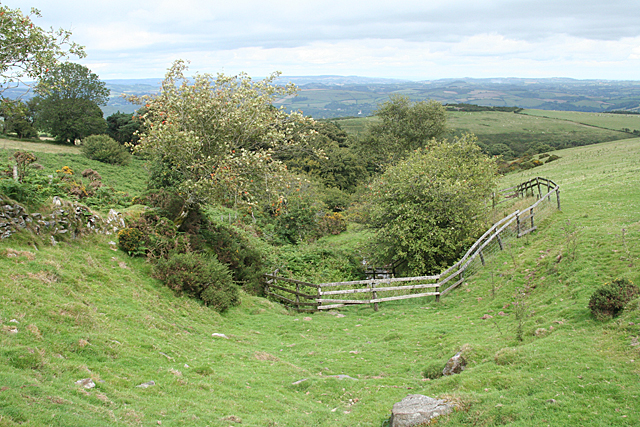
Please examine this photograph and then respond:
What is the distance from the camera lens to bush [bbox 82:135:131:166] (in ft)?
155

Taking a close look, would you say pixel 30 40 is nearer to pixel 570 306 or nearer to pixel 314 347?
pixel 314 347

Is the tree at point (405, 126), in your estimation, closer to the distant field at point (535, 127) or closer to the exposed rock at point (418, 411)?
the exposed rock at point (418, 411)

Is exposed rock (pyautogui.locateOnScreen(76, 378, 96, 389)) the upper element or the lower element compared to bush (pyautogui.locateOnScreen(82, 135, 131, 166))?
lower

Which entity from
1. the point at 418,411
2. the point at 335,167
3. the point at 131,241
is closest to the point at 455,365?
the point at 418,411

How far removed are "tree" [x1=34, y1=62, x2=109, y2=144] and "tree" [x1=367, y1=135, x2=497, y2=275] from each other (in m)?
53.4

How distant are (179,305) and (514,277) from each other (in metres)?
12.8

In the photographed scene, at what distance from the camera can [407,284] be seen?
19.3 meters

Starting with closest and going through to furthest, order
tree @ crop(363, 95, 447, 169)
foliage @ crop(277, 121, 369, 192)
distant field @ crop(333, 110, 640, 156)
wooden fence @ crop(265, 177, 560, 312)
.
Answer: wooden fence @ crop(265, 177, 560, 312)
tree @ crop(363, 95, 447, 169)
foliage @ crop(277, 121, 369, 192)
distant field @ crop(333, 110, 640, 156)

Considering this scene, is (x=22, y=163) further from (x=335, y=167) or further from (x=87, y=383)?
(x=335, y=167)

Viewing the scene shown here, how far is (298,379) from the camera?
10031 mm

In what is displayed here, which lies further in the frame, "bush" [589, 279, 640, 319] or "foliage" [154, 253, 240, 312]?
"foliage" [154, 253, 240, 312]

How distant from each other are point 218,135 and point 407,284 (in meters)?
11.7

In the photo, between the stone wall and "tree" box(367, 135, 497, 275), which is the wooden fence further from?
the stone wall

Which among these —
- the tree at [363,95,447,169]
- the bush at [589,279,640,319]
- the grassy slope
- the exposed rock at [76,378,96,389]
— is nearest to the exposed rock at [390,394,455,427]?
the grassy slope
